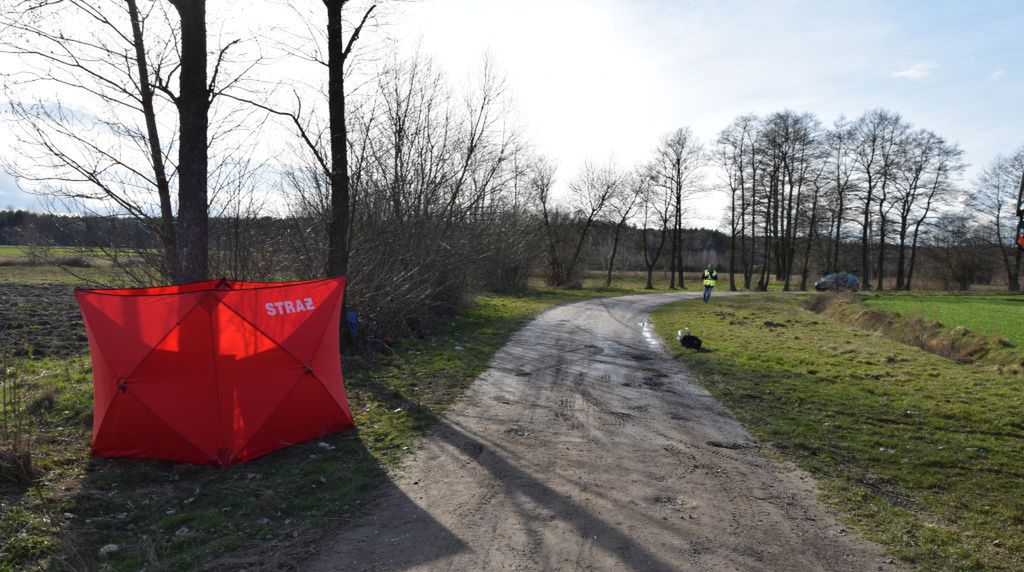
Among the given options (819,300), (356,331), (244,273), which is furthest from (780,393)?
(819,300)

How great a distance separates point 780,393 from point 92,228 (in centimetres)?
1065

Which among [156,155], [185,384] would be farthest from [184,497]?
[156,155]

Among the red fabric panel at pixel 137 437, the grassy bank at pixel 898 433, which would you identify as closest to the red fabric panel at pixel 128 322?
the red fabric panel at pixel 137 437

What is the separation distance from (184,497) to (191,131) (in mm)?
4514

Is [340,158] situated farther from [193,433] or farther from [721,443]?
[721,443]

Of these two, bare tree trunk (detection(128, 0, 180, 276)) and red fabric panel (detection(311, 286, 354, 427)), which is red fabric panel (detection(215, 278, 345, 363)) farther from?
bare tree trunk (detection(128, 0, 180, 276))

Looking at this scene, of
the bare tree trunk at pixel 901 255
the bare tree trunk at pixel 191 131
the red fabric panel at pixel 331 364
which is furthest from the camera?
the bare tree trunk at pixel 901 255

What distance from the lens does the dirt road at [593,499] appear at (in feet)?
12.2

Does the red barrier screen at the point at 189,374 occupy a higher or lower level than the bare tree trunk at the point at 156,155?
lower

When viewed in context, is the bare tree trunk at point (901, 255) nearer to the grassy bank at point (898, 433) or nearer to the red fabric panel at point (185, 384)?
the grassy bank at point (898, 433)

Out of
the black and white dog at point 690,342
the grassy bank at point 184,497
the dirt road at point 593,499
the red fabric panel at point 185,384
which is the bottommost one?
the grassy bank at point 184,497

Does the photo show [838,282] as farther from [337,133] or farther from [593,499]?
[593,499]

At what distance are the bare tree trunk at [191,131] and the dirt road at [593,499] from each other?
3.92m

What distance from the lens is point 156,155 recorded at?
955 centimetres
